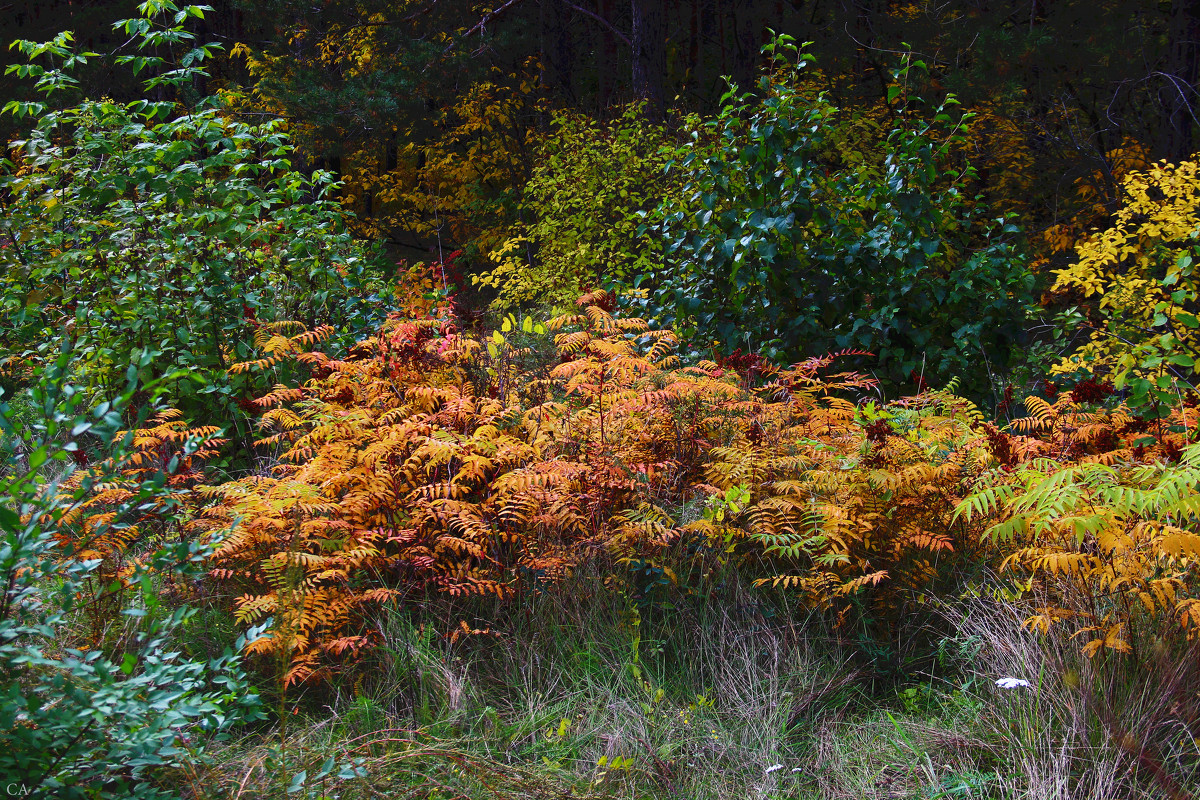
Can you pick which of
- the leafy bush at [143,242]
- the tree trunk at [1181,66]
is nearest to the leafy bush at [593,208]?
the leafy bush at [143,242]

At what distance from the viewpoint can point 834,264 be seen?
530cm

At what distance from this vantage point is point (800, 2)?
16688mm

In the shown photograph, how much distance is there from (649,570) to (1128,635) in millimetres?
1567

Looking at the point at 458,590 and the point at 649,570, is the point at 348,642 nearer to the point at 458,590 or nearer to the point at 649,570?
the point at 458,590

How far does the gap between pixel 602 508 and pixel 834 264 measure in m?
2.71

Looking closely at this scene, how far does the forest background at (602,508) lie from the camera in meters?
2.37

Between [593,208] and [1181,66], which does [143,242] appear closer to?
[593,208]

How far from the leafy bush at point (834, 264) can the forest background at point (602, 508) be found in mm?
27

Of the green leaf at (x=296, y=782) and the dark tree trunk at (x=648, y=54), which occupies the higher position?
the dark tree trunk at (x=648, y=54)

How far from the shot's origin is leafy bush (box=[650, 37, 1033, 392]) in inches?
206

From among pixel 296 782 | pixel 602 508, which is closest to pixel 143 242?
pixel 602 508

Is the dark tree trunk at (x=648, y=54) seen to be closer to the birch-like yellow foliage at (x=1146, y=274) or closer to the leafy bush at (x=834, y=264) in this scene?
the leafy bush at (x=834, y=264)

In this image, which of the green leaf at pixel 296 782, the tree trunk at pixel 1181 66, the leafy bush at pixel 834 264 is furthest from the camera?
the tree trunk at pixel 1181 66

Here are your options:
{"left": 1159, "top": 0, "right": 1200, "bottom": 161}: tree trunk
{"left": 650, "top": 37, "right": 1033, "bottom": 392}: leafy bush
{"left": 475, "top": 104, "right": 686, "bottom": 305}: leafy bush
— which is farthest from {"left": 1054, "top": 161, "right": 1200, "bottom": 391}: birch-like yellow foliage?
{"left": 1159, "top": 0, "right": 1200, "bottom": 161}: tree trunk
